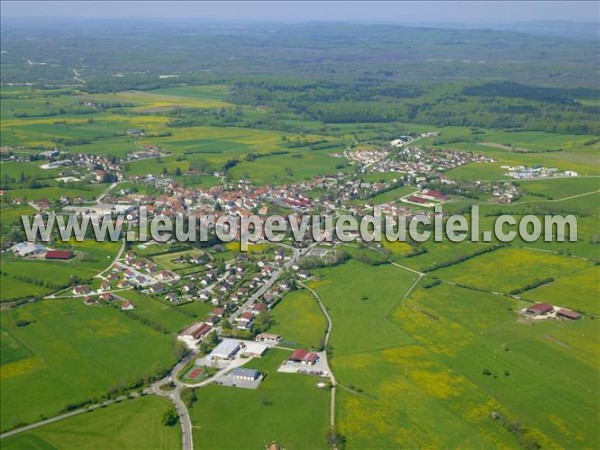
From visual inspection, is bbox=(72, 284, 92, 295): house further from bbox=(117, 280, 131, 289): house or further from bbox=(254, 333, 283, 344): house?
bbox=(254, 333, 283, 344): house

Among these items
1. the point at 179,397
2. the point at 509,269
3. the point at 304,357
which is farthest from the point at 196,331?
the point at 509,269

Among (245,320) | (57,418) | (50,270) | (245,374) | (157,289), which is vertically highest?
(50,270)

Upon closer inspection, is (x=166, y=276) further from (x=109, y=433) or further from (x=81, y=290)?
(x=109, y=433)

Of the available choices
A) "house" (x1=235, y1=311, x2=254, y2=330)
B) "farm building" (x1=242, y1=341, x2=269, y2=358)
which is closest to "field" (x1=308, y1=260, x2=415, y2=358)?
"farm building" (x1=242, y1=341, x2=269, y2=358)

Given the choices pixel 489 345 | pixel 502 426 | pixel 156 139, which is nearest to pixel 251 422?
pixel 502 426

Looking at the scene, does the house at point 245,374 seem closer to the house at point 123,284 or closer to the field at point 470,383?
the field at point 470,383
